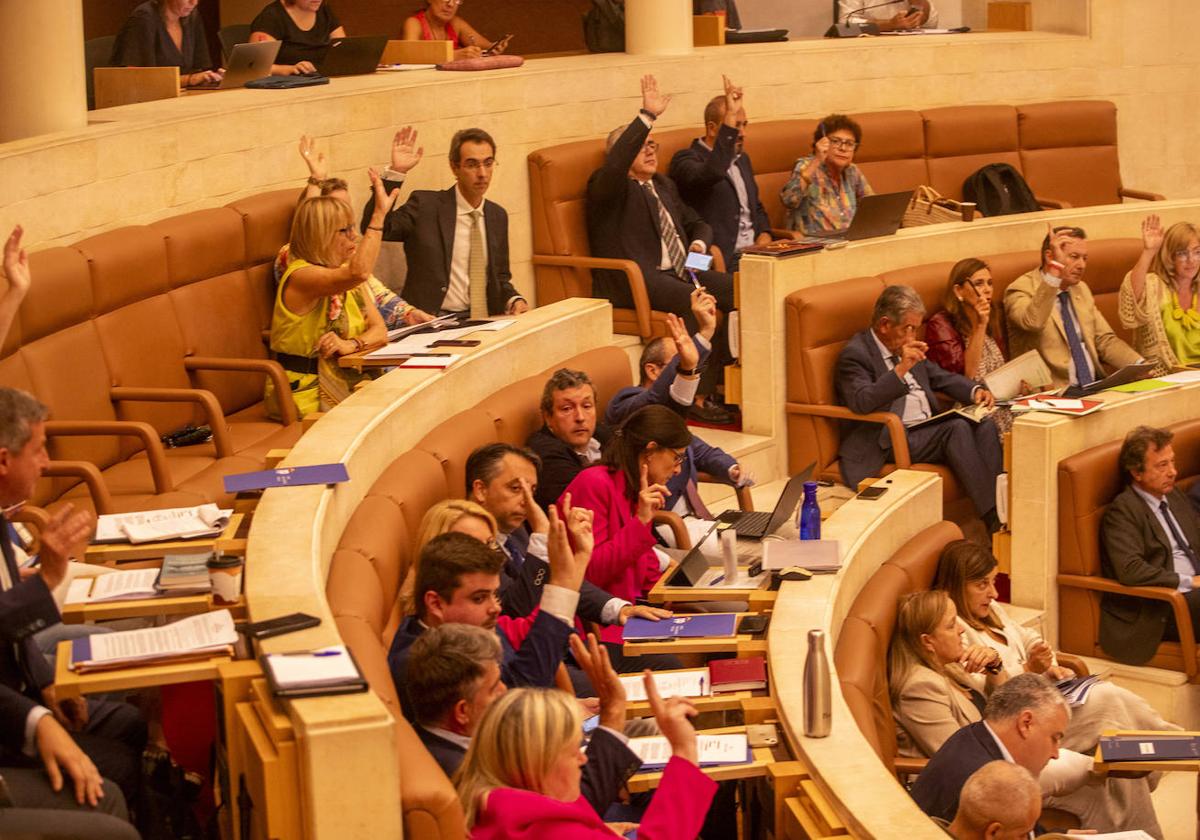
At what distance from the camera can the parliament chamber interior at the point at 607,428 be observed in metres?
3.36

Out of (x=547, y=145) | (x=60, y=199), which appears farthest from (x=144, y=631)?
(x=547, y=145)

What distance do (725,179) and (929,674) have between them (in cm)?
356

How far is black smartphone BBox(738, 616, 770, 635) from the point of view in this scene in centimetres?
459

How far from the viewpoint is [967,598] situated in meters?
5.56

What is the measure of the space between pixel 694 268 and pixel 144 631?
4283mm

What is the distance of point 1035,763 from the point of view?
4555 millimetres

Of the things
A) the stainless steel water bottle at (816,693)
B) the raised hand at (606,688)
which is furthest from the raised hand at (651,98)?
the raised hand at (606,688)

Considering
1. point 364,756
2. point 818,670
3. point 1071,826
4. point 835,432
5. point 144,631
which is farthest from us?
point 835,432

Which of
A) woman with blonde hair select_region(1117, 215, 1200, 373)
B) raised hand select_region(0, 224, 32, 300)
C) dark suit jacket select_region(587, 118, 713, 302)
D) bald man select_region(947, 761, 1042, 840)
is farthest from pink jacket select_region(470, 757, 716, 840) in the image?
woman with blonde hair select_region(1117, 215, 1200, 373)

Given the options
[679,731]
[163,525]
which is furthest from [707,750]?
[163,525]

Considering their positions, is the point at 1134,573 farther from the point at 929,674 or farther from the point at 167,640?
the point at 167,640

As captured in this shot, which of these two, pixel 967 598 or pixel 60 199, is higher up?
pixel 60 199

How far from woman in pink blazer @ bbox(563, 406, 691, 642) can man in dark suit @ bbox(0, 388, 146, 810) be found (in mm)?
1841

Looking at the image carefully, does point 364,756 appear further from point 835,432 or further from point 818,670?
point 835,432
